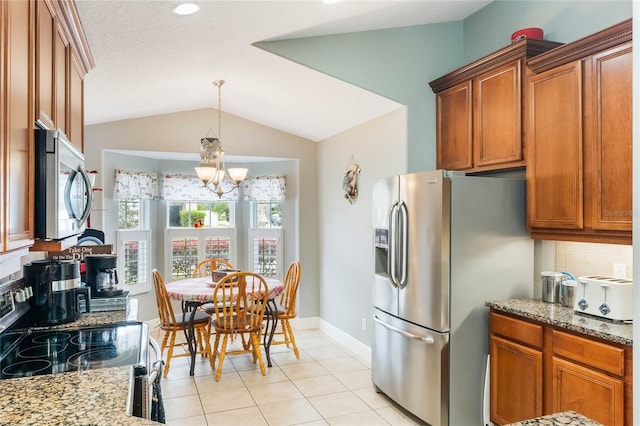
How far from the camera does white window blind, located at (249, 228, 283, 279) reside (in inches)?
235

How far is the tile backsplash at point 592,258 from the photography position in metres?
2.58

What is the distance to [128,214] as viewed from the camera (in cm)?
540

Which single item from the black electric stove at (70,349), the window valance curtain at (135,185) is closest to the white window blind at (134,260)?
the window valance curtain at (135,185)

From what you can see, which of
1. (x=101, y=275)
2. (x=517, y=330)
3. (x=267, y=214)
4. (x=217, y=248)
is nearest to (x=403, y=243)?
(x=517, y=330)

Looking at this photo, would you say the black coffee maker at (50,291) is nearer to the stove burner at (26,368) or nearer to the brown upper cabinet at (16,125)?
the stove burner at (26,368)

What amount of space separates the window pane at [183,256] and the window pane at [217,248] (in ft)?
0.50

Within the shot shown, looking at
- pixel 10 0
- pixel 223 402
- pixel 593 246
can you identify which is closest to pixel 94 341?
pixel 10 0

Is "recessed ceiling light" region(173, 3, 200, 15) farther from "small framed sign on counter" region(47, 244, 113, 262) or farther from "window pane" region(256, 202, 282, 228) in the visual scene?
"window pane" region(256, 202, 282, 228)

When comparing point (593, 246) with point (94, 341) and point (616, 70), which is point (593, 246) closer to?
point (616, 70)

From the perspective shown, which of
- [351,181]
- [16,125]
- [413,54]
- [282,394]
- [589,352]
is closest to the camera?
[16,125]

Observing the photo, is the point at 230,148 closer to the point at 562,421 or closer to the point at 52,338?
the point at 52,338

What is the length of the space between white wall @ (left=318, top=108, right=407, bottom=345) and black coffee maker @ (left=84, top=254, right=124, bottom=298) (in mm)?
2325

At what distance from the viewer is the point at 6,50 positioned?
1.21 m

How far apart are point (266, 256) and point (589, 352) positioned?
4358 millimetres
